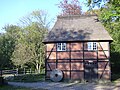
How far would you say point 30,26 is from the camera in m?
47.3

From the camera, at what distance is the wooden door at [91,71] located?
28.3 metres

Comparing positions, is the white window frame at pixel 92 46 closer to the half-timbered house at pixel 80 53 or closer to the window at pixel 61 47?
the half-timbered house at pixel 80 53

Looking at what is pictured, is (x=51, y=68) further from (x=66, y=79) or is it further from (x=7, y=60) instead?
(x=7, y=60)

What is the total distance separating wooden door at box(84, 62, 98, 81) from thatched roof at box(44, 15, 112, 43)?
2897mm

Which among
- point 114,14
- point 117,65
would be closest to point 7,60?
point 117,65

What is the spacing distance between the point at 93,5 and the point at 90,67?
7365mm

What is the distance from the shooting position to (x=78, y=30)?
30328mm

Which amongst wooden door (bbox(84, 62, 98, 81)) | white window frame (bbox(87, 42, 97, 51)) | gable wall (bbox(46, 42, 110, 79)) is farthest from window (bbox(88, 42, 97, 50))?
wooden door (bbox(84, 62, 98, 81))

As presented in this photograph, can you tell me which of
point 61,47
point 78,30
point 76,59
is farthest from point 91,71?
point 78,30

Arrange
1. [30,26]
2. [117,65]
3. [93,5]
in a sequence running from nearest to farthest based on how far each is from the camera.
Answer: [93,5], [117,65], [30,26]

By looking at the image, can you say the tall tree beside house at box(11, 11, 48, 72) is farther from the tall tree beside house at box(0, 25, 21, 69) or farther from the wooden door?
the wooden door

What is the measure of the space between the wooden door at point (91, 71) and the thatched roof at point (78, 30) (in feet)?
9.50

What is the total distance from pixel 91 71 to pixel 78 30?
17.3 feet

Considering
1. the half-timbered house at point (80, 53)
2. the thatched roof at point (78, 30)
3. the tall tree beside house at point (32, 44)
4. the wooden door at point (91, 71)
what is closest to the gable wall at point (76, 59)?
the half-timbered house at point (80, 53)
